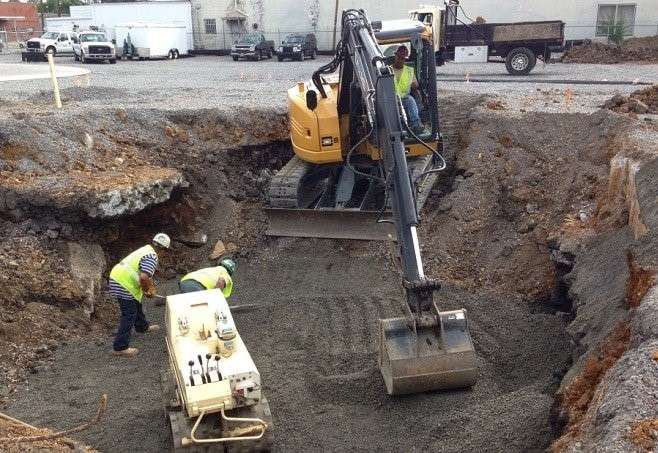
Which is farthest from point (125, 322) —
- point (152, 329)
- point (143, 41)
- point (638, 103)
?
point (143, 41)

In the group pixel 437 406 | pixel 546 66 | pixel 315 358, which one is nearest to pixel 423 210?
pixel 315 358

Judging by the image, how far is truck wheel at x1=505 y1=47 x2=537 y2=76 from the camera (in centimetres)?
2380

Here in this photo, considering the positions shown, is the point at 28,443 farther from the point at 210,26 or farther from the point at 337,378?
the point at 210,26

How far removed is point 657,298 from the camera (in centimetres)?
594

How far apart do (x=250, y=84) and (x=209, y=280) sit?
1526cm

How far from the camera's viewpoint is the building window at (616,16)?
112ft

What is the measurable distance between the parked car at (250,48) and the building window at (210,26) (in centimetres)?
579

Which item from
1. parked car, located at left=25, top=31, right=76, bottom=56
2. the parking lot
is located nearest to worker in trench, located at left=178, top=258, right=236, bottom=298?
the parking lot

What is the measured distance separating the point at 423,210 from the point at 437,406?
19.3 ft

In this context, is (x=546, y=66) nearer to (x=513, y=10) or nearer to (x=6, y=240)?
(x=513, y=10)

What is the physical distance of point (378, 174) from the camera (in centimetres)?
1134

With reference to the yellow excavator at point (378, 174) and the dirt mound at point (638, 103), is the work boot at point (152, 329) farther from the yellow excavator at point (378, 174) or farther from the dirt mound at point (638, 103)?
the dirt mound at point (638, 103)

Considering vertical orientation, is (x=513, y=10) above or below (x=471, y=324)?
above

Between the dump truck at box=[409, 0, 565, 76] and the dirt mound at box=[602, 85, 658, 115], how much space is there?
29.7 ft
